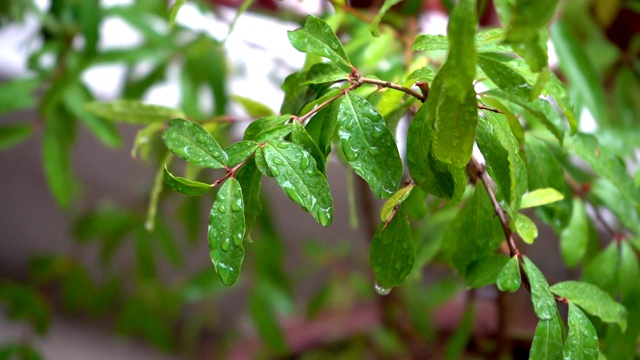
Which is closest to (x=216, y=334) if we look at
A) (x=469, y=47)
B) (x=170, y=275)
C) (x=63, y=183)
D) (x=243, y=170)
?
(x=170, y=275)

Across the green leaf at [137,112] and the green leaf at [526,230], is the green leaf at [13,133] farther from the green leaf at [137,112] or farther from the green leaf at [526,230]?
the green leaf at [526,230]

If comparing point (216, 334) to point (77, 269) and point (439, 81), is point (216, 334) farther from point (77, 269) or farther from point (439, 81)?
point (439, 81)

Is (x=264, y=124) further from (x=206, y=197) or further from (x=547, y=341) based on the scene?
(x=206, y=197)

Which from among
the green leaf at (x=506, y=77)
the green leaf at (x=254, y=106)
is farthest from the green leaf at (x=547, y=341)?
the green leaf at (x=254, y=106)

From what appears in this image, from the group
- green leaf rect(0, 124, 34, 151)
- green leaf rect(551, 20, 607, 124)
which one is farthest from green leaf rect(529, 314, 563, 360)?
green leaf rect(0, 124, 34, 151)

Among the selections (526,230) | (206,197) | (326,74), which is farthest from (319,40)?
(206,197)

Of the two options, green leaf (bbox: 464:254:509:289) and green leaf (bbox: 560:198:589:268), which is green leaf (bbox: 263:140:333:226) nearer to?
green leaf (bbox: 464:254:509:289)
